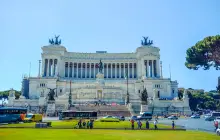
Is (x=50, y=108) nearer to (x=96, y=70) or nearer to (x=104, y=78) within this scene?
(x=104, y=78)

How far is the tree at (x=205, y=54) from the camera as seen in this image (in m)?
43.4

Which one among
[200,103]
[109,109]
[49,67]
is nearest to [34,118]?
[109,109]

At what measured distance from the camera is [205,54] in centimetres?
4584

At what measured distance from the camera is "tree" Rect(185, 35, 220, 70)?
4341 cm

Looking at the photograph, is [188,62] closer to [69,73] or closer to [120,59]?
[120,59]

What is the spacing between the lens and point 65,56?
104 metres

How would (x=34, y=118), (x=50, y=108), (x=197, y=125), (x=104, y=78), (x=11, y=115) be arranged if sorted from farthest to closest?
(x=104, y=78) → (x=50, y=108) → (x=34, y=118) → (x=11, y=115) → (x=197, y=125)

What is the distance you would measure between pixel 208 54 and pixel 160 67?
185 feet

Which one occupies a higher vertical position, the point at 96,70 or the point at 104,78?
the point at 96,70

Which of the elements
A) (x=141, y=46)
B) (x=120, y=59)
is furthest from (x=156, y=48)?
(x=120, y=59)

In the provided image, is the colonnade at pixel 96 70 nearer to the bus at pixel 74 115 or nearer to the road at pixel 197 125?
the bus at pixel 74 115

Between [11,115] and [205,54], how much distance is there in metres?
35.5

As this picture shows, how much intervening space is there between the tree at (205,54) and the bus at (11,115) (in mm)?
32541

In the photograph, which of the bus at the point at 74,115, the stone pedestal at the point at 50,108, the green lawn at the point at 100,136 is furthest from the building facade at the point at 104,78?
the green lawn at the point at 100,136
